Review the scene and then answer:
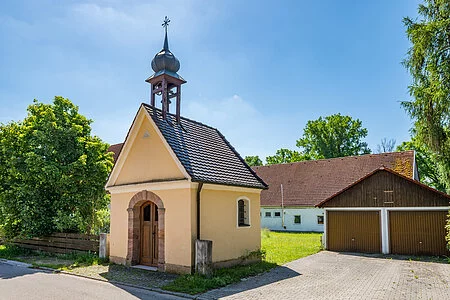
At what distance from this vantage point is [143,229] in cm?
1395

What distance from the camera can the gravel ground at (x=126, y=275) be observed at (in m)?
10.9

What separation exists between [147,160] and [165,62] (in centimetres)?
425

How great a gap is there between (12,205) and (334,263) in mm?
15200

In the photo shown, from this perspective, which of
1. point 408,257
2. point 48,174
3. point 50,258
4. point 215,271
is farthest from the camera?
point 408,257

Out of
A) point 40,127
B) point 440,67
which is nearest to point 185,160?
point 40,127

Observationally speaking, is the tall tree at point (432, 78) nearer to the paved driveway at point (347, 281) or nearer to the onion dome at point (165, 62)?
the paved driveway at point (347, 281)

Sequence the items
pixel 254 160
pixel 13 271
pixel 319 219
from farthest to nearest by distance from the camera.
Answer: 1. pixel 254 160
2. pixel 319 219
3. pixel 13 271

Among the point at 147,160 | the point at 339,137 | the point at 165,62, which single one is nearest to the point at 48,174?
the point at 147,160

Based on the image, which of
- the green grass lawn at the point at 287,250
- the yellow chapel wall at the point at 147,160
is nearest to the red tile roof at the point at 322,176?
the green grass lawn at the point at 287,250

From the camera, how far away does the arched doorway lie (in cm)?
1344

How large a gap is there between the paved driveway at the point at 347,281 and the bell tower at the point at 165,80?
7565mm

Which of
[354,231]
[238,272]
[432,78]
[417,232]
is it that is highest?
[432,78]

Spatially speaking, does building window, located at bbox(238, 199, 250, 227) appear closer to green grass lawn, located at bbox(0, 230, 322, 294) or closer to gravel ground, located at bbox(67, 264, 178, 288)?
green grass lawn, located at bbox(0, 230, 322, 294)

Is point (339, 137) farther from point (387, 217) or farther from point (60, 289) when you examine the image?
point (60, 289)
